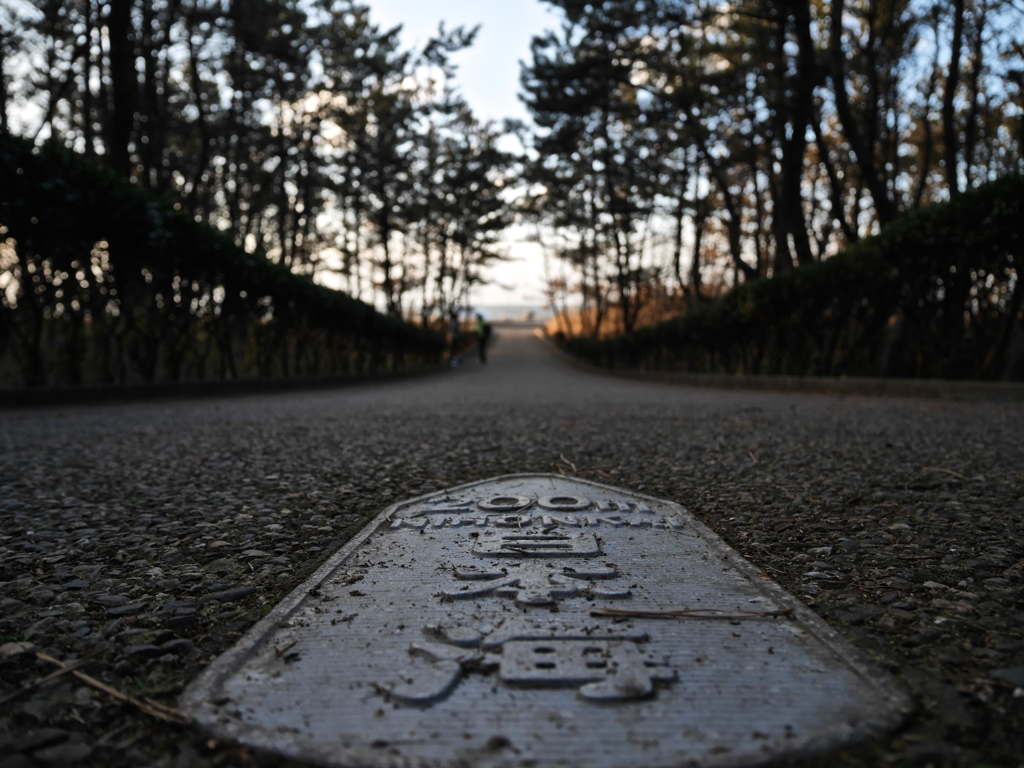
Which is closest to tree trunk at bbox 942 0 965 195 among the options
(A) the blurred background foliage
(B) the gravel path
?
(A) the blurred background foliage

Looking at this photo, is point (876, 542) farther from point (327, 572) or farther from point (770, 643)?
point (327, 572)

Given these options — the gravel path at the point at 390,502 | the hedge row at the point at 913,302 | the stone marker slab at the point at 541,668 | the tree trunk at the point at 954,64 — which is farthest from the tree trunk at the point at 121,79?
the tree trunk at the point at 954,64

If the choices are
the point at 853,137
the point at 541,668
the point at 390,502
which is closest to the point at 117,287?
the point at 390,502

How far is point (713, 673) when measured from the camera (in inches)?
52.8

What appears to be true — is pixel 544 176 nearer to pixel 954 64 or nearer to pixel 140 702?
pixel 954 64

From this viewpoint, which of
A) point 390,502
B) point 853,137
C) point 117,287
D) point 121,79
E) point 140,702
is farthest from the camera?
point 853,137

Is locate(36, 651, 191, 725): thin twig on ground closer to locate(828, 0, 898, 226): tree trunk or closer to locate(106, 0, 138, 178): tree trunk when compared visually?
locate(106, 0, 138, 178): tree trunk

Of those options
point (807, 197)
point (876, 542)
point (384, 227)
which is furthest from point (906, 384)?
point (384, 227)

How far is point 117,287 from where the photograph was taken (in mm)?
8164

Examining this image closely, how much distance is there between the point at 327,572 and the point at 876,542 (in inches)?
63.4

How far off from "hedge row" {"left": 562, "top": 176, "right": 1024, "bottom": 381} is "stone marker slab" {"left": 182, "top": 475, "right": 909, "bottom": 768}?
6754mm

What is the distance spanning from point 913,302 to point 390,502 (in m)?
7.42

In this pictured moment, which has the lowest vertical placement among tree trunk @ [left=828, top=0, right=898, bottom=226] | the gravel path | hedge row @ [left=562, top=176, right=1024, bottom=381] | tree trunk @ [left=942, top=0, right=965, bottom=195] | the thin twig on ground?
the thin twig on ground

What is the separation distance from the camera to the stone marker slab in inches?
44.3
